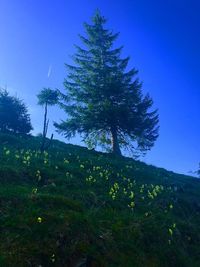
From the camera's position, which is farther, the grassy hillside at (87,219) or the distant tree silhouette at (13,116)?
the distant tree silhouette at (13,116)

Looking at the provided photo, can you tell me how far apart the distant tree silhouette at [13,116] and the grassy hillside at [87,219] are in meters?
16.5

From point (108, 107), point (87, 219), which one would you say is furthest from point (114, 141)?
point (87, 219)

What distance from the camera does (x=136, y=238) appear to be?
563 inches

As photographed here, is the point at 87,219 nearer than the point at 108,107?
Yes

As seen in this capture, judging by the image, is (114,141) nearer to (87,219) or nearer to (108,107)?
(108,107)

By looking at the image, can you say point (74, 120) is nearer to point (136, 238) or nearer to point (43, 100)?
point (43, 100)

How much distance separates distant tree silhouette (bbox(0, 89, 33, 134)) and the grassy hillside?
16.5 m

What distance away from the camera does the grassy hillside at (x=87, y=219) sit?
1106 centimetres

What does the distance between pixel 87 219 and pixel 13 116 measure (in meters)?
29.4

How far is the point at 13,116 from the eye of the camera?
40875 millimetres

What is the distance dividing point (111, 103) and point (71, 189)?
72.2 feet

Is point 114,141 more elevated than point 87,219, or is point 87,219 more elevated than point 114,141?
point 114,141

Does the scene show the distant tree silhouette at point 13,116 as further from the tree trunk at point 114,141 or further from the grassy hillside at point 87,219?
the grassy hillside at point 87,219

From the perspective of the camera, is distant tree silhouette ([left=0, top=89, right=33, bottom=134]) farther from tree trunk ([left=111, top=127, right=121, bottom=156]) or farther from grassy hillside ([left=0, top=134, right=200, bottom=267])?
grassy hillside ([left=0, top=134, right=200, bottom=267])
